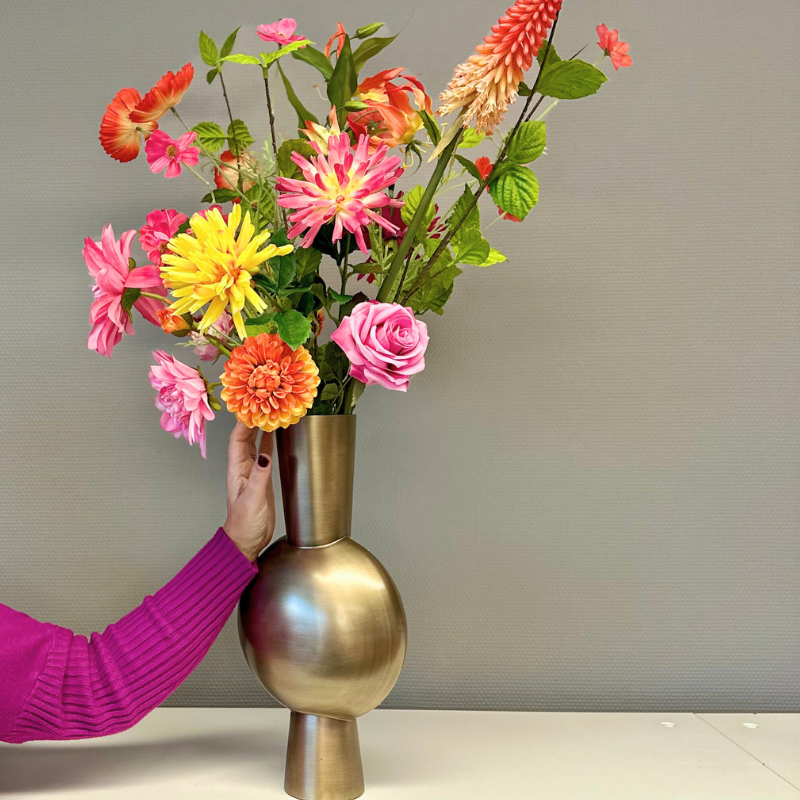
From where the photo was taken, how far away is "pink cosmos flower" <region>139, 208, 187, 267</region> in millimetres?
697

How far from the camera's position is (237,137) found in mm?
805

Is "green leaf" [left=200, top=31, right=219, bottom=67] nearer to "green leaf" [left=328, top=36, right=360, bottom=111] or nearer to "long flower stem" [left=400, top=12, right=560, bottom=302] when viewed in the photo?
"green leaf" [left=328, top=36, right=360, bottom=111]

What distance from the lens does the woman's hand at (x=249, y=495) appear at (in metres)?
0.75

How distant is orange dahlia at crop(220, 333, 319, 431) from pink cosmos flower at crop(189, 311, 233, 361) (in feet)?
0.21

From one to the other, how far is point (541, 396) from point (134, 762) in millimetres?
630

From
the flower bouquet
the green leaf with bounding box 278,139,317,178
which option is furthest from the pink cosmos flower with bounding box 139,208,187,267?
the green leaf with bounding box 278,139,317,178

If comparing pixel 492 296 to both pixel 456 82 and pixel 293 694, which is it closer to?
pixel 456 82

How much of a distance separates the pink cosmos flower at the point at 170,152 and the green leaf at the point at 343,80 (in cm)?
14

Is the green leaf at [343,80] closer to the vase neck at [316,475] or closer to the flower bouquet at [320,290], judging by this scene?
the flower bouquet at [320,290]

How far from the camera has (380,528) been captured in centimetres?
95

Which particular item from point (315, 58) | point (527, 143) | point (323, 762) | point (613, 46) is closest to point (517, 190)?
point (527, 143)

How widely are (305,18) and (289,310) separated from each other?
0.53 metres

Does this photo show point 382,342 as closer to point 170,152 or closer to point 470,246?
point 470,246

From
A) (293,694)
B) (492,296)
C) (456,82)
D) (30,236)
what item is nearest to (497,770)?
(293,694)
